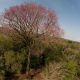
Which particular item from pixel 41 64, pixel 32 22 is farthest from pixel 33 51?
pixel 32 22

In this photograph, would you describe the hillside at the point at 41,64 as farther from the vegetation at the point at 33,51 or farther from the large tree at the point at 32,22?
the large tree at the point at 32,22

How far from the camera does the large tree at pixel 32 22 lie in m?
16.6

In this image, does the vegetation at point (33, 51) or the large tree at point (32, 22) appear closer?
the vegetation at point (33, 51)

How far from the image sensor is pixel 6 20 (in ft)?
55.6

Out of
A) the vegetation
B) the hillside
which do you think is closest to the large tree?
the vegetation

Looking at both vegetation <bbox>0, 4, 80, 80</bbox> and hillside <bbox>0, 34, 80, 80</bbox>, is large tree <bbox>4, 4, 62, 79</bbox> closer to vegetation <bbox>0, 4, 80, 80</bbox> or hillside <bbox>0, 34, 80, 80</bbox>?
vegetation <bbox>0, 4, 80, 80</bbox>

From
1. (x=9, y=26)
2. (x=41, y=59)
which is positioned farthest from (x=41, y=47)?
(x=9, y=26)

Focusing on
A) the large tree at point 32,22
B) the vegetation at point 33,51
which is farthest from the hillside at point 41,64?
the large tree at point 32,22

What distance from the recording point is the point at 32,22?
1661 cm

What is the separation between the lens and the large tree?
16.6 m

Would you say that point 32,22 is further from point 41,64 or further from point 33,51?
point 41,64

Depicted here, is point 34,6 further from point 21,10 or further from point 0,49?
point 0,49

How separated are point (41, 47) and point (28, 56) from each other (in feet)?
5.68

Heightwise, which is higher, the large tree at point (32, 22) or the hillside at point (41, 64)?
Answer: the large tree at point (32, 22)
